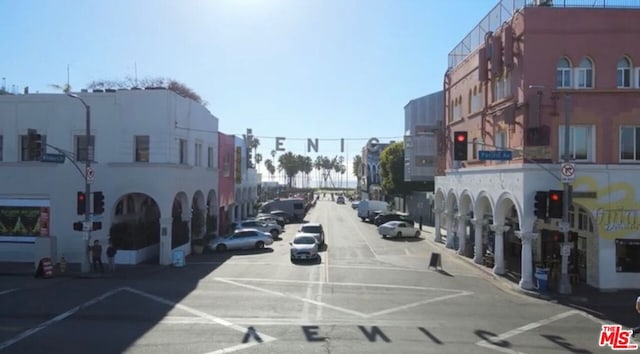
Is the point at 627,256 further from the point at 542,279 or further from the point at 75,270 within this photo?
the point at 75,270

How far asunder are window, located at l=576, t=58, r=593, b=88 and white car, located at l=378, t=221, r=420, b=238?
2496 cm

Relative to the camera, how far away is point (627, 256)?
978 inches

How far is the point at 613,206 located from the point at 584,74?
246 inches

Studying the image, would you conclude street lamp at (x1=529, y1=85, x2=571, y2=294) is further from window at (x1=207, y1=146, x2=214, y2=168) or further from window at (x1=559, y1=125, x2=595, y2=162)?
window at (x1=207, y1=146, x2=214, y2=168)

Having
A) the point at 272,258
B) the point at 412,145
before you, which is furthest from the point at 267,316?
the point at 412,145

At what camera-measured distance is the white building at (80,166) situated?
31516 millimetres

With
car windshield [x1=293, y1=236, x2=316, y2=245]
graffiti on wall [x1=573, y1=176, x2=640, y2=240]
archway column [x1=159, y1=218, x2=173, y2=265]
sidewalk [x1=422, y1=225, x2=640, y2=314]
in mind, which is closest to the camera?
sidewalk [x1=422, y1=225, x2=640, y2=314]

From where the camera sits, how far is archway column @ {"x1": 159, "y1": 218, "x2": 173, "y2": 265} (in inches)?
1236

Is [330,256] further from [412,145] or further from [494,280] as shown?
[412,145]

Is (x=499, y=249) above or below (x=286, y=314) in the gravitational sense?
above

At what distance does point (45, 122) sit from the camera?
105ft

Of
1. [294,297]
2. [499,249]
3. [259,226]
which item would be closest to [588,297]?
[499,249]

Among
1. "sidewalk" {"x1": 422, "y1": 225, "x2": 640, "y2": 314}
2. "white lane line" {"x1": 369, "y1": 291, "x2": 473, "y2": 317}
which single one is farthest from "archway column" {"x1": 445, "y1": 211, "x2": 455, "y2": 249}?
"white lane line" {"x1": 369, "y1": 291, "x2": 473, "y2": 317}

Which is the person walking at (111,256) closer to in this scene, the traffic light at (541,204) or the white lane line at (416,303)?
the white lane line at (416,303)
